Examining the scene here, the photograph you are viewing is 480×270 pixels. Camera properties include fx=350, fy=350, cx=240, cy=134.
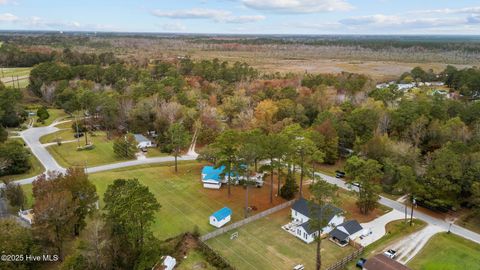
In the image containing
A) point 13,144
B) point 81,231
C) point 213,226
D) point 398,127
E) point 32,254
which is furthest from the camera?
point 398,127

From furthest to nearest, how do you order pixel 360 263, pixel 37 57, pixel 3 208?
pixel 37 57 → pixel 3 208 → pixel 360 263

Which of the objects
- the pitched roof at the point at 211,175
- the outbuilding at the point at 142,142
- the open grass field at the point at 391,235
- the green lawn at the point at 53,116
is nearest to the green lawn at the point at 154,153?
the outbuilding at the point at 142,142

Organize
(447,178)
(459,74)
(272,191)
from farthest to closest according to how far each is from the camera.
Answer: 1. (459,74)
2. (272,191)
3. (447,178)

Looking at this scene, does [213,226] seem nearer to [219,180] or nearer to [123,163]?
[219,180]

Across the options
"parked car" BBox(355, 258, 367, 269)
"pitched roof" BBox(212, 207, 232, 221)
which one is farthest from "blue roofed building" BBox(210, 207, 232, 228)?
"parked car" BBox(355, 258, 367, 269)

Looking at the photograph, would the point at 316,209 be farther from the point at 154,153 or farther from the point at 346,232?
the point at 154,153

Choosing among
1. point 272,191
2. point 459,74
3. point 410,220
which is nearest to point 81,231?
point 272,191

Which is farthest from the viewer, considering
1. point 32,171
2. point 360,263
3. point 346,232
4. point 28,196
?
point 32,171

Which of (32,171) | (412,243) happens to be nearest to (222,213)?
(412,243)
